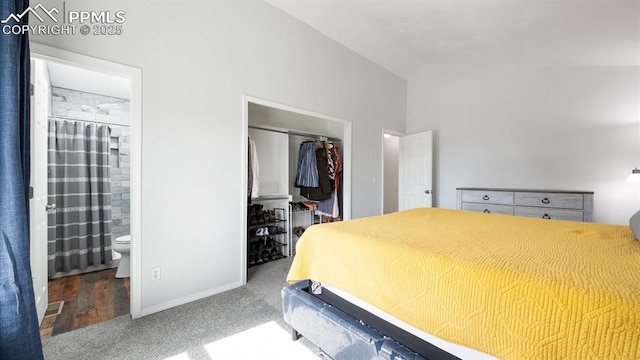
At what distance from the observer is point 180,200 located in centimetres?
214

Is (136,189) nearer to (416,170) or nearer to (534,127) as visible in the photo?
(416,170)

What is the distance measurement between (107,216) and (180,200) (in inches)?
62.0

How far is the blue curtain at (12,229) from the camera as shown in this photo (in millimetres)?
1102

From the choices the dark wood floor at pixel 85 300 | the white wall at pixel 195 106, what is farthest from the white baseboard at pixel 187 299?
the dark wood floor at pixel 85 300

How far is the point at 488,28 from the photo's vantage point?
2.76 meters

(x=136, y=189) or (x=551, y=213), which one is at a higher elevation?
(x=136, y=189)

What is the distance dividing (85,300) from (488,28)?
4.71m

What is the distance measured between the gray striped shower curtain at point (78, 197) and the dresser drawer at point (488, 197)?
15.0 feet

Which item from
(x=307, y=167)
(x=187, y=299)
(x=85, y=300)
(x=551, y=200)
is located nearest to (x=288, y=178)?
(x=307, y=167)

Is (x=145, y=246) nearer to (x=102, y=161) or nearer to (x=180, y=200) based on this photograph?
(x=180, y=200)

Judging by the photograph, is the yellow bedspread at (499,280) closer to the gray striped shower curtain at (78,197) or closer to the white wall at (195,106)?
the white wall at (195,106)

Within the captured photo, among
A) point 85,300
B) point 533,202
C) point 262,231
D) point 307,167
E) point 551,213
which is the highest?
point 307,167

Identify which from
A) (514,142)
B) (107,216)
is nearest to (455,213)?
(514,142)

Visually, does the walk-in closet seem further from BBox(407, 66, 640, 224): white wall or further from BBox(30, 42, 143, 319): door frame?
BBox(407, 66, 640, 224): white wall
